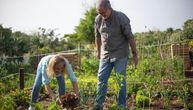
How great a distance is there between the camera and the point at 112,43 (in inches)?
205

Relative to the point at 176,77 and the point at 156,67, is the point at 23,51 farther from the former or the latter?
the point at 176,77

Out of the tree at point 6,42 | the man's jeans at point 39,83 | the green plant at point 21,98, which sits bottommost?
the green plant at point 21,98

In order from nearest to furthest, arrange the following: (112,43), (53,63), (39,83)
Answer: (53,63) < (112,43) < (39,83)

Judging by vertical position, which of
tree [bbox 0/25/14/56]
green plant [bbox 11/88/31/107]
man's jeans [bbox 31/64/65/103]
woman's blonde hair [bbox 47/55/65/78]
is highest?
tree [bbox 0/25/14/56]

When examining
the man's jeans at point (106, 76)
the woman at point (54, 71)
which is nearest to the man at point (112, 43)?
the man's jeans at point (106, 76)

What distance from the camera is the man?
4938 mm

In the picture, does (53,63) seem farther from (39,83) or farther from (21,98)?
(21,98)

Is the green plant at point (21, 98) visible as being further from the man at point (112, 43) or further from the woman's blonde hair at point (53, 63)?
the woman's blonde hair at point (53, 63)

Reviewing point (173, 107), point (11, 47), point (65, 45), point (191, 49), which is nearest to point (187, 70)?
point (191, 49)

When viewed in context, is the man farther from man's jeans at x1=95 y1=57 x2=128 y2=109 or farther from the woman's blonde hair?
the woman's blonde hair

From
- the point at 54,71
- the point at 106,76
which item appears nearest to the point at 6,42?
the point at 106,76

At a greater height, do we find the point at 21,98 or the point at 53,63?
the point at 53,63

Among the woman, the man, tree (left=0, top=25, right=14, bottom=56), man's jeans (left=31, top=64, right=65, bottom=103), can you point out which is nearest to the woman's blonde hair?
the woman

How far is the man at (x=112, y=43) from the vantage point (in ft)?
16.2
